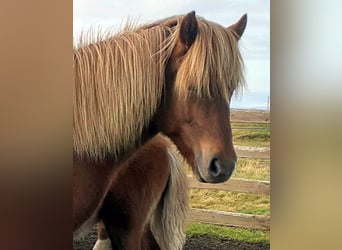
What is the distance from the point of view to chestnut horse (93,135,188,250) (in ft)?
5.09

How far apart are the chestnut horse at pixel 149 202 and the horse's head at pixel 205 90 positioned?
69mm

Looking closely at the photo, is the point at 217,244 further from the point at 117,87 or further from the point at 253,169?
the point at 117,87

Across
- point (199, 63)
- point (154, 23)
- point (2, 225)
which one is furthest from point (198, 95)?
point (2, 225)

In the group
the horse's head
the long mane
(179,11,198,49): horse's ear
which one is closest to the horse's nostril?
the horse's head

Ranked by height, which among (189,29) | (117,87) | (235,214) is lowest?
(235,214)

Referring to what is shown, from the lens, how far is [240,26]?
1.48 m

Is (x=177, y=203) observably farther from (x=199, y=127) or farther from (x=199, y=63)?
(x=199, y=63)

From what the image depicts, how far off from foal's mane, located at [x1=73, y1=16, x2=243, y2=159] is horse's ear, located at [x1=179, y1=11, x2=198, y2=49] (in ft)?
0.05

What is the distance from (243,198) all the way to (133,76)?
0.50 metres

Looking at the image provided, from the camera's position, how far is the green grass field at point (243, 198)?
4.82 ft

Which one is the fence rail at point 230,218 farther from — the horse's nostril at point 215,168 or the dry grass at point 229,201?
the horse's nostril at point 215,168

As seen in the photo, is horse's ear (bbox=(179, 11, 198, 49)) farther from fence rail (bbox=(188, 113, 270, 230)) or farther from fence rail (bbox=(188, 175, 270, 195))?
fence rail (bbox=(188, 175, 270, 195))

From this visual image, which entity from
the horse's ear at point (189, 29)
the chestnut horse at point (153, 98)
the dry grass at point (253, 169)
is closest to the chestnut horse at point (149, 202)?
the chestnut horse at point (153, 98)

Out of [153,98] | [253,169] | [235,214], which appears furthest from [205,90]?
[235,214]
